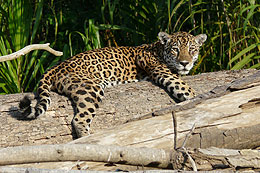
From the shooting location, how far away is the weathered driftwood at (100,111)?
15.2 feet

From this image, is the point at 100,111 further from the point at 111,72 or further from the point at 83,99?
the point at 111,72

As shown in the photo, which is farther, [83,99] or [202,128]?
[83,99]

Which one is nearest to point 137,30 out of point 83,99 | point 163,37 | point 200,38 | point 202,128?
point 163,37

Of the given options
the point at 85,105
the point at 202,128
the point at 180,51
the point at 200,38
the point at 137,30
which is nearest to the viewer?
the point at 202,128

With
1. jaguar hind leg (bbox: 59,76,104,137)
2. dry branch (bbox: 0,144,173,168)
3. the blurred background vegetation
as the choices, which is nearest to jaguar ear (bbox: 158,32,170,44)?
the blurred background vegetation

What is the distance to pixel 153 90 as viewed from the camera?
555 centimetres

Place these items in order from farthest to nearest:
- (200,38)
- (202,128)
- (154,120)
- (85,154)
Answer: (200,38) → (154,120) → (202,128) → (85,154)

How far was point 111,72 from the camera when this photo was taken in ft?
20.4

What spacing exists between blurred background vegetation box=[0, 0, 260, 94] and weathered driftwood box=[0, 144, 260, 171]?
10.4 feet

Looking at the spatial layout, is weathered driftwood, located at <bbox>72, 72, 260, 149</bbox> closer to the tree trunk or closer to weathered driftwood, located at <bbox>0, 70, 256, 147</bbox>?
the tree trunk

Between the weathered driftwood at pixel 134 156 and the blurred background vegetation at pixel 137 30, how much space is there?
3.19 metres

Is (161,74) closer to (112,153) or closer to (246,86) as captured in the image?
(246,86)

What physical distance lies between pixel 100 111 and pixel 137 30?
2758 millimetres

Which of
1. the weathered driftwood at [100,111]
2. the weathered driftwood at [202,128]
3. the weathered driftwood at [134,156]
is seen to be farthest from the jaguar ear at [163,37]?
the weathered driftwood at [134,156]
